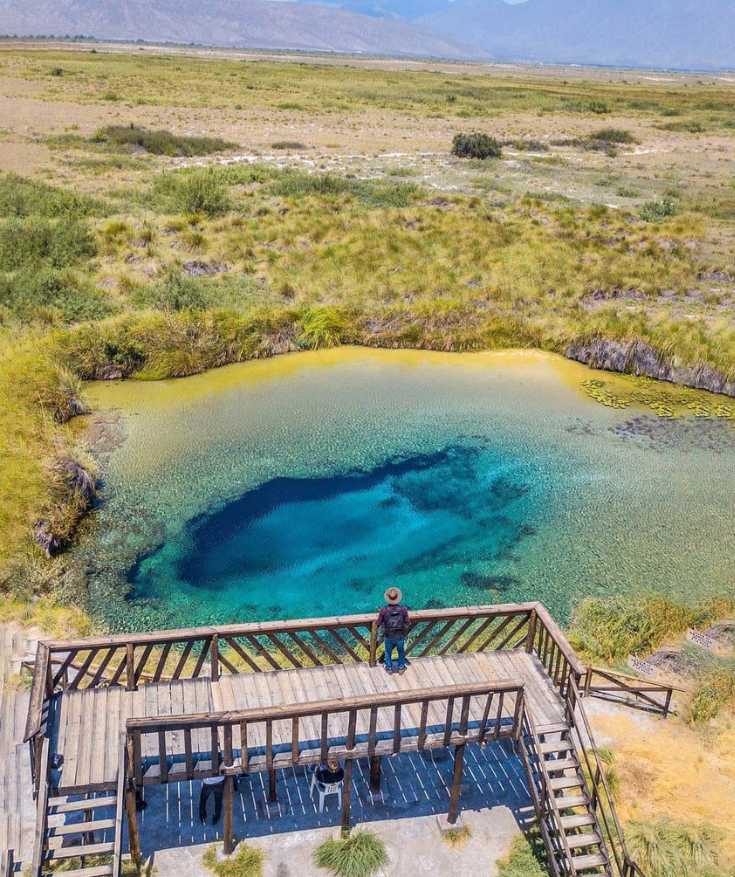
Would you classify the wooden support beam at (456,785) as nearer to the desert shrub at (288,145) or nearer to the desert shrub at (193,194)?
the desert shrub at (193,194)

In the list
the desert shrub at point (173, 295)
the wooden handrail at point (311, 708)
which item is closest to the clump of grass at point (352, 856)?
the wooden handrail at point (311, 708)

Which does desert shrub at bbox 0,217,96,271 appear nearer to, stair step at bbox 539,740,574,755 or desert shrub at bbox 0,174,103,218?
desert shrub at bbox 0,174,103,218

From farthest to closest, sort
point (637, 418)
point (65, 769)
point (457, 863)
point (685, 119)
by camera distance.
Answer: point (685, 119)
point (637, 418)
point (457, 863)
point (65, 769)

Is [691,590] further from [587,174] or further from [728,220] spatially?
[587,174]

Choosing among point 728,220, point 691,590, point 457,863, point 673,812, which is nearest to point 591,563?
point 691,590

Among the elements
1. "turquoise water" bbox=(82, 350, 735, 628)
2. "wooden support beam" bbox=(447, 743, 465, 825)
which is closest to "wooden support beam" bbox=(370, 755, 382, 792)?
→ "wooden support beam" bbox=(447, 743, 465, 825)
